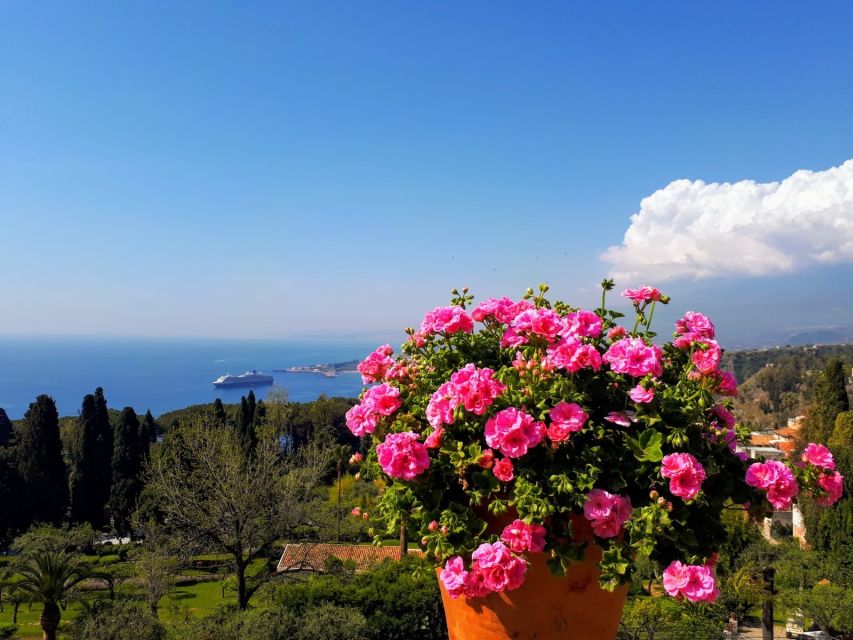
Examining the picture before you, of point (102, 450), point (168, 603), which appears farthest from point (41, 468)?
point (168, 603)

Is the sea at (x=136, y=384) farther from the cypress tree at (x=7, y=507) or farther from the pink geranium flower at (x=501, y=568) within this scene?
the pink geranium flower at (x=501, y=568)

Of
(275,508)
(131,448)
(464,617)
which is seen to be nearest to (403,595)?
(275,508)

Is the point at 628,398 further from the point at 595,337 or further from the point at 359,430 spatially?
the point at 359,430

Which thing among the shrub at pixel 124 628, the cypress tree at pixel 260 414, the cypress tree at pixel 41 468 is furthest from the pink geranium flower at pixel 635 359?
the cypress tree at pixel 260 414

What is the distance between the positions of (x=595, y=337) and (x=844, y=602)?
15.3m

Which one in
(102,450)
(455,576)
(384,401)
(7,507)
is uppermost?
(384,401)

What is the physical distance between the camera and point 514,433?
68.2 inches

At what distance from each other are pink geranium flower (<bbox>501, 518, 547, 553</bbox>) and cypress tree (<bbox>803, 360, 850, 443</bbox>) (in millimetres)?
33177

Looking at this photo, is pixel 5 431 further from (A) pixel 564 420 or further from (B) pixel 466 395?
(A) pixel 564 420

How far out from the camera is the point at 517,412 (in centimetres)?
174

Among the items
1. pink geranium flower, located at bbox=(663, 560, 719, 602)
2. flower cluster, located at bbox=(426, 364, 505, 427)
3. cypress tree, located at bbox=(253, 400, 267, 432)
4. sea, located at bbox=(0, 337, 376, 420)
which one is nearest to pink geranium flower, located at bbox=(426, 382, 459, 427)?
flower cluster, located at bbox=(426, 364, 505, 427)

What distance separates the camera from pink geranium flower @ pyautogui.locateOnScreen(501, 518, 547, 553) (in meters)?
1.71

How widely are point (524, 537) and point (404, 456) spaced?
17.2 inches

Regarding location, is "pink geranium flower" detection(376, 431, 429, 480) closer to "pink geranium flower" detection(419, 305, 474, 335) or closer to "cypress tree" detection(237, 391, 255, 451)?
"pink geranium flower" detection(419, 305, 474, 335)
